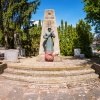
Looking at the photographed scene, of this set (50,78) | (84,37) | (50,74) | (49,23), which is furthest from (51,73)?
(84,37)

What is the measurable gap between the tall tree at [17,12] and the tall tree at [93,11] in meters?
8.68

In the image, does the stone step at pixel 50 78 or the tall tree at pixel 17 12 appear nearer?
the stone step at pixel 50 78

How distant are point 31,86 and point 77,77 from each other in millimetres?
2415

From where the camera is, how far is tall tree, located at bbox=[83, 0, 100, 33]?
10023 millimetres

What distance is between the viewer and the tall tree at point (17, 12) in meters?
17.6

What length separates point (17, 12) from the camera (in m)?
18.5

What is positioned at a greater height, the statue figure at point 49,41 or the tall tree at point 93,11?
the tall tree at point 93,11

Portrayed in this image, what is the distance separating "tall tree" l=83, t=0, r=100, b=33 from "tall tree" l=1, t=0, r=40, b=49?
28.5 feet

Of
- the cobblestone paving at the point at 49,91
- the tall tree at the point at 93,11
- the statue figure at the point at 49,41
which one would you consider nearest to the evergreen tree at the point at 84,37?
the statue figure at the point at 49,41

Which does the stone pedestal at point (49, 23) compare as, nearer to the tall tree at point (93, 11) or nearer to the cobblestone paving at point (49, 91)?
the tall tree at point (93, 11)

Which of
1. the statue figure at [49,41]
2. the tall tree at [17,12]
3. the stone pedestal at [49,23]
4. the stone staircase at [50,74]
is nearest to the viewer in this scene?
the stone staircase at [50,74]

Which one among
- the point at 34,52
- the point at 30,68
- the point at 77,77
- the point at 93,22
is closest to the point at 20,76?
the point at 30,68

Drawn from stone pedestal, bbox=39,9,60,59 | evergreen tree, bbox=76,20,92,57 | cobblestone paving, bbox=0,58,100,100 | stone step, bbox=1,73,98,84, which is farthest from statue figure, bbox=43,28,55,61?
evergreen tree, bbox=76,20,92,57

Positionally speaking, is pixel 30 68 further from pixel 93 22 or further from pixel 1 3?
pixel 1 3
